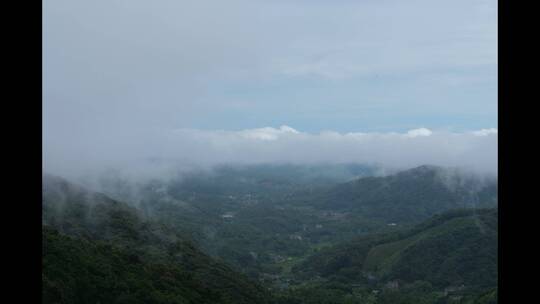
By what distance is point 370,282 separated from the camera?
88125mm

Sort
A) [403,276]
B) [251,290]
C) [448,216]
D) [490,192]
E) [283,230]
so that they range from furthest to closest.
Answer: [490,192]
[283,230]
[448,216]
[403,276]
[251,290]

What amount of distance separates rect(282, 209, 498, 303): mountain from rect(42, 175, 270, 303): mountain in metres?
24.7

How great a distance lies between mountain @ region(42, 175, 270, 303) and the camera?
116 ft

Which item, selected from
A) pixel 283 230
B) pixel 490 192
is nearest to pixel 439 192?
pixel 490 192

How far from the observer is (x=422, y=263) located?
8869cm

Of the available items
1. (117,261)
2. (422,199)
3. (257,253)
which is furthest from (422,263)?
(422,199)

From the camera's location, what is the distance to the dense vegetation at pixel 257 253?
131ft

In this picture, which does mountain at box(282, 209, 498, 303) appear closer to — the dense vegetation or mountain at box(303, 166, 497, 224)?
the dense vegetation

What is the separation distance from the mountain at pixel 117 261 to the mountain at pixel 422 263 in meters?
24.7

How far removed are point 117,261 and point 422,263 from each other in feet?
203

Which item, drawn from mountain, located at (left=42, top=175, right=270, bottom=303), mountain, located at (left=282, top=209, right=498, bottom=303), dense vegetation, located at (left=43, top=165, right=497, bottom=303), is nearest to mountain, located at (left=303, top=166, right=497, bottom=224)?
dense vegetation, located at (left=43, top=165, right=497, bottom=303)
